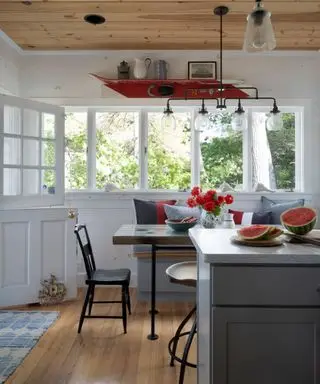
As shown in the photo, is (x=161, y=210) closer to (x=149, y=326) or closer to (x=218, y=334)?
(x=149, y=326)

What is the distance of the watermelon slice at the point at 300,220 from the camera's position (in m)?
1.44

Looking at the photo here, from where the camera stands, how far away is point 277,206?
3727 millimetres

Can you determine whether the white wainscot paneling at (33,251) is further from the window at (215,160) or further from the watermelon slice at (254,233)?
the watermelon slice at (254,233)

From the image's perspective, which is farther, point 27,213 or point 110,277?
point 27,213

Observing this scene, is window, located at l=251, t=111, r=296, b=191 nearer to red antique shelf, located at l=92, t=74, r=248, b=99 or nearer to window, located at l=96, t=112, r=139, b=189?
red antique shelf, located at l=92, t=74, r=248, b=99

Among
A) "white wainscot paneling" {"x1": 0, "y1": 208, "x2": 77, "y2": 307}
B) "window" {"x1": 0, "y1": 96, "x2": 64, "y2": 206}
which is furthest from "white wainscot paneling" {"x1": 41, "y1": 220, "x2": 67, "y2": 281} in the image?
"window" {"x1": 0, "y1": 96, "x2": 64, "y2": 206}

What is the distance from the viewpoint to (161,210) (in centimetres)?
369

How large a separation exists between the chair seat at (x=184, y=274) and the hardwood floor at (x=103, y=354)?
24.9 inches

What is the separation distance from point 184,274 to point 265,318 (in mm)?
931

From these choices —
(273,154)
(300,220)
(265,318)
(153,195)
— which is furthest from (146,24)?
(265,318)


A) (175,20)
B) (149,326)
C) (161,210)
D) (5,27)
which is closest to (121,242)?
(149,326)

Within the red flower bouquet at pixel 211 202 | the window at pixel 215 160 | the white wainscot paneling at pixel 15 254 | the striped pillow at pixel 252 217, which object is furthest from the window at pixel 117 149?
the red flower bouquet at pixel 211 202

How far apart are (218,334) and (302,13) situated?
2.97 metres

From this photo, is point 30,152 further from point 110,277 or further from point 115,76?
point 110,277
